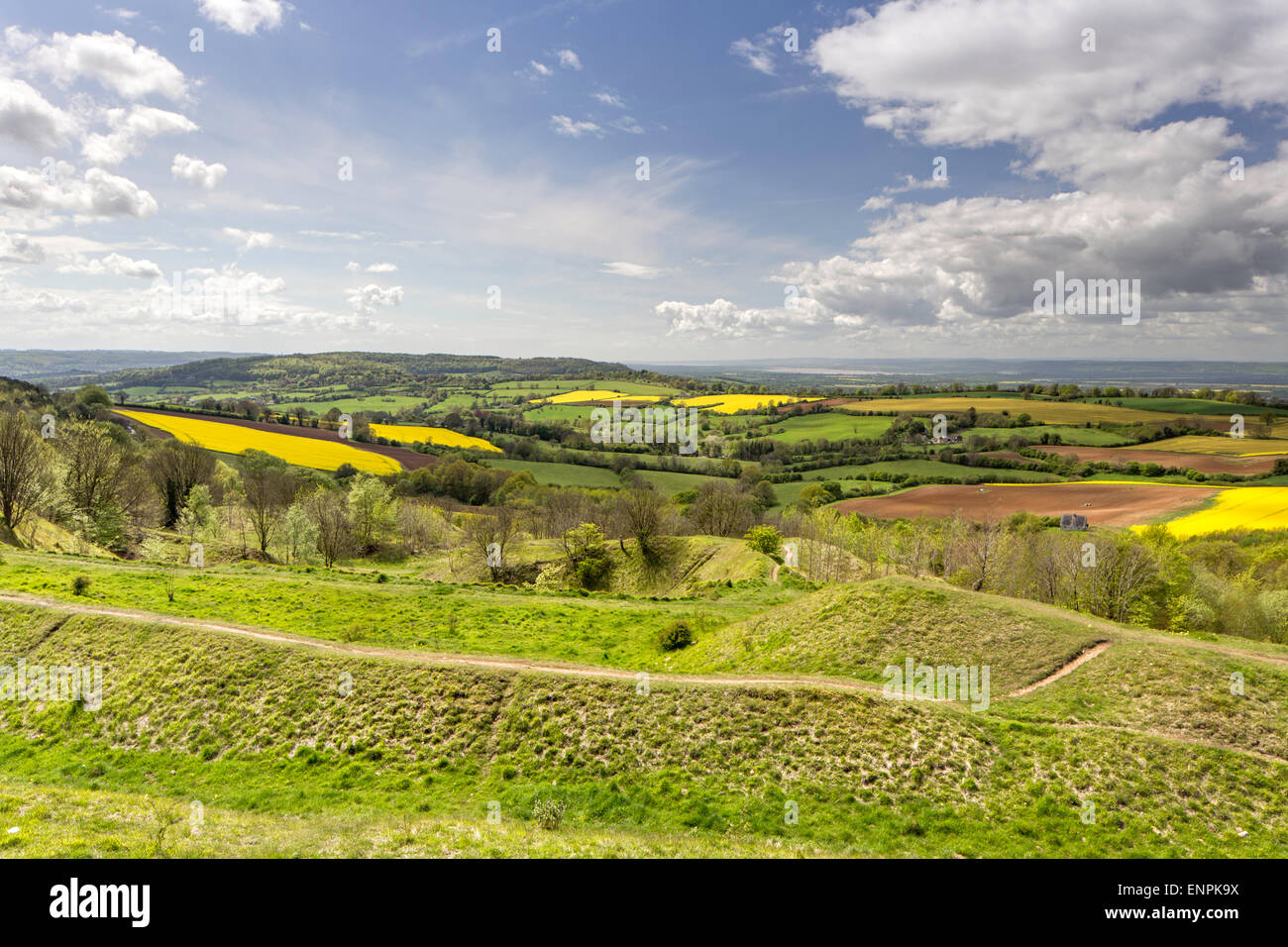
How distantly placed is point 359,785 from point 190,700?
9.98 metres

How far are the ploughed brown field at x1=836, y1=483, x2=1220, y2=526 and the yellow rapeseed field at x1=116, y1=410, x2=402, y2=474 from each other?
90.9 m

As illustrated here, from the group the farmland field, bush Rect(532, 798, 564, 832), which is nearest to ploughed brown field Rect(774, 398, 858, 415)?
the farmland field

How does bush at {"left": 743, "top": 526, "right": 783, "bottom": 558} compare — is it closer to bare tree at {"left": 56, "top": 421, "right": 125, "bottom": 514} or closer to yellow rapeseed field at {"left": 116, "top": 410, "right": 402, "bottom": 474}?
bare tree at {"left": 56, "top": 421, "right": 125, "bottom": 514}

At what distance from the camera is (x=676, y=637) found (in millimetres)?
30797

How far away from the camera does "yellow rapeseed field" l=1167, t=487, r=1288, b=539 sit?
6378 centimetres

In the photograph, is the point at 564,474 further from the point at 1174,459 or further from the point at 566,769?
the point at 1174,459

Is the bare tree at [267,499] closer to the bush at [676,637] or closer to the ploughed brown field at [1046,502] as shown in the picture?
the bush at [676,637]

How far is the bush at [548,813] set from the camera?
16.3 meters

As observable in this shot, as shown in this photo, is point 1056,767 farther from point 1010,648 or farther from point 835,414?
point 835,414

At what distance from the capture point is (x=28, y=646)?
26359 millimetres

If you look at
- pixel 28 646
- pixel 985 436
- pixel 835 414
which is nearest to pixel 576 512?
pixel 28 646

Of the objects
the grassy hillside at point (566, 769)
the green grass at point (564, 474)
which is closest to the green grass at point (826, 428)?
the green grass at point (564, 474)
